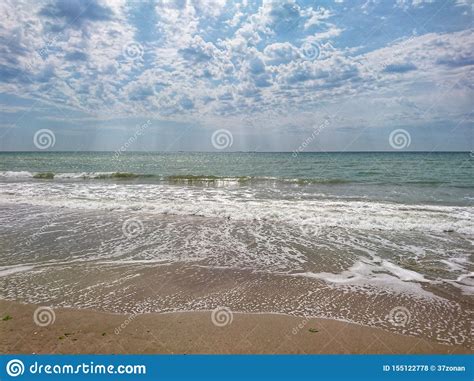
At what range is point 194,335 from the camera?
13.9ft

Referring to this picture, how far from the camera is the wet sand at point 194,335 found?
13.1 feet

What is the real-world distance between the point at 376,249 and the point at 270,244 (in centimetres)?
265

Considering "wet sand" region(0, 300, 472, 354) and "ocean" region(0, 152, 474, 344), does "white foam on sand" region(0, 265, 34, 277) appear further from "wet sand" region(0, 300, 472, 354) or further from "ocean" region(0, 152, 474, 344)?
"wet sand" region(0, 300, 472, 354)

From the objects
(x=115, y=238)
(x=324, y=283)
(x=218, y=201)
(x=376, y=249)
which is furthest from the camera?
(x=218, y=201)

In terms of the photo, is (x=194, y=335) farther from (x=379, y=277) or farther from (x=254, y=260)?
(x=379, y=277)

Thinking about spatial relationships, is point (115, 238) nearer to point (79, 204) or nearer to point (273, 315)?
point (273, 315)

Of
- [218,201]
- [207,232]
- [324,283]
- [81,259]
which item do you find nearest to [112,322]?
[81,259]

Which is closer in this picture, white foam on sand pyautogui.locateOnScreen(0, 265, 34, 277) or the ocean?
the ocean

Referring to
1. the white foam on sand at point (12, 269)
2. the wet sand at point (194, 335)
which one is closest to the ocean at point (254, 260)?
the white foam on sand at point (12, 269)

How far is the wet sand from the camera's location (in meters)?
3.99

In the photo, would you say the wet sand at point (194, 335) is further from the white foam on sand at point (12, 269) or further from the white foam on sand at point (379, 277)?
the white foam on sand at point (12, 269)

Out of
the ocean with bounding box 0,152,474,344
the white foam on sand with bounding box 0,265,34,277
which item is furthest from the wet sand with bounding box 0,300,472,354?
the white foam on sand with bounding box 0,265,34,277

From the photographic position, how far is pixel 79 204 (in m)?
14.5

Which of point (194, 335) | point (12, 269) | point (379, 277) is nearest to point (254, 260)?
point (379, 277)
